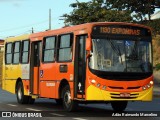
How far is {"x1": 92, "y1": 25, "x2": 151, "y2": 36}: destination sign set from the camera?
16.2m

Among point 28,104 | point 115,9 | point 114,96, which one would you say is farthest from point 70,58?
point 115,9

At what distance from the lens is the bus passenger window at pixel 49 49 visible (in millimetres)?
18897

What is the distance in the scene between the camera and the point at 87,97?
52.0 feet

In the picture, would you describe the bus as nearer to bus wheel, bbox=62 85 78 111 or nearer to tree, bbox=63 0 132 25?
bus wheel, bbox=62 85 78 111

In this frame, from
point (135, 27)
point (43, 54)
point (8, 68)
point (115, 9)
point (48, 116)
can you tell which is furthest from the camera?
point (115, 9)

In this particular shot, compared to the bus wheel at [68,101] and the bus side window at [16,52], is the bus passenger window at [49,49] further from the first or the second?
the bus side window at [16,52]

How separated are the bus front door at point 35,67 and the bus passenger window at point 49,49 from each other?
2.61 ft

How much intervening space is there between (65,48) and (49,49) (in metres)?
1.61

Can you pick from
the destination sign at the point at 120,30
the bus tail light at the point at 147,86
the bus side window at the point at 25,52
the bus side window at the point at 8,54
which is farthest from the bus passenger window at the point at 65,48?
the bus side window at the point at 8,54

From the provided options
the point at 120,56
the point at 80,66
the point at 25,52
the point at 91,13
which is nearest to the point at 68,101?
the point at 80,66

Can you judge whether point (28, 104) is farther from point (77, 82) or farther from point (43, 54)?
point (77, 82)

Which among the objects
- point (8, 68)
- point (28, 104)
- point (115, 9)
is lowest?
point (28, 104)

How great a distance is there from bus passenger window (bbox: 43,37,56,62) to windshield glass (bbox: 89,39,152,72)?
320 cm

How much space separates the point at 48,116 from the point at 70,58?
241cm
